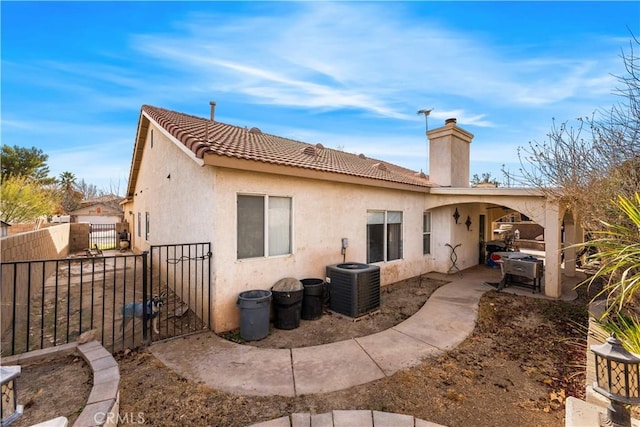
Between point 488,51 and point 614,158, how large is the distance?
4466 millimetres

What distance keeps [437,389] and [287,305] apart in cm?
289

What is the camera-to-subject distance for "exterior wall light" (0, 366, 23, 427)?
61.1 inches

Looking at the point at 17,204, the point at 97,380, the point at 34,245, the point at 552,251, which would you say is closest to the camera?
the point at 97,380

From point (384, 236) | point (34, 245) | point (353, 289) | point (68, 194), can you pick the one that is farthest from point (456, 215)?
point (68, 194)

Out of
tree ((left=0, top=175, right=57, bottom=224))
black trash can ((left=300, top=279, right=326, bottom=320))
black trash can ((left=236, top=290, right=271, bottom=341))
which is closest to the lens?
black trash can ((left=236, top=290, right=271, bottom=341))

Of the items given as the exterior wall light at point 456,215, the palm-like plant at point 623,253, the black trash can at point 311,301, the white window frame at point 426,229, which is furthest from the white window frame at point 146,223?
the palm-like plant at point 623,253

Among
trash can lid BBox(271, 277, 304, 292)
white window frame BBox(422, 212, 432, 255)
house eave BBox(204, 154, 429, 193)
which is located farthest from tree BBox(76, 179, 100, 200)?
white window frame BBox(422, 212, 432, 255)

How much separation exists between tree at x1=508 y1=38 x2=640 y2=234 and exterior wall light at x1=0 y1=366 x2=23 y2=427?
5957 millimetres

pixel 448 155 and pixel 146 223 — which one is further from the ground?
pixel 448 155

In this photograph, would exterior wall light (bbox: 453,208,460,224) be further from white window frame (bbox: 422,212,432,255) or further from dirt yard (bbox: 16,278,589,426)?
dirt yard (bbox: 16,278,589,426)

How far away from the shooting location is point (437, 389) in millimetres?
3492

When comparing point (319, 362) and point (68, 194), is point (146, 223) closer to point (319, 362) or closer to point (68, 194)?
point (319, 362)

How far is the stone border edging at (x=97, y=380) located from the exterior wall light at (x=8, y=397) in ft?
2.85

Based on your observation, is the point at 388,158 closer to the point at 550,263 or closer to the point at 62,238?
the point at 550,263
